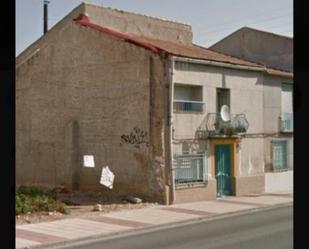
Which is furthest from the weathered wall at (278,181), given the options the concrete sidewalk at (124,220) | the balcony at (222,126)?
the balcony at (222,126)

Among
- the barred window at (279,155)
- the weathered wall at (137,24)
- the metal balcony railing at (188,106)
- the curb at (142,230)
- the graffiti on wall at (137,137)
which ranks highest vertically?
the weathered wall at (137,24)

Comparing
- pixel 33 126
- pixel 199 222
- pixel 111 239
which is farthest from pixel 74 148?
pixel 111 239

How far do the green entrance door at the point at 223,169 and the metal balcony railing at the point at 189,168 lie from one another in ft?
3.78

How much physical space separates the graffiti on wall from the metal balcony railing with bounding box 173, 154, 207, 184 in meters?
1.23

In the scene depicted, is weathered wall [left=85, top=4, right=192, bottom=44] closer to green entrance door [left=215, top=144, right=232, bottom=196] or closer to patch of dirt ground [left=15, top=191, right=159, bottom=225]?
green entrance door [left=215, top=144, right=232, bottom=196]

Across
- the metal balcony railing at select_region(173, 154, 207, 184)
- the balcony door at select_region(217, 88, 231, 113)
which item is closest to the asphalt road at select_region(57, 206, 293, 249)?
the metal balcony railing at select_region(173, 154, 207, 184)

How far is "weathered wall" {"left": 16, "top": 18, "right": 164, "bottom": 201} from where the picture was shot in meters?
17.2

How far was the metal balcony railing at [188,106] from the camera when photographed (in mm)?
17581

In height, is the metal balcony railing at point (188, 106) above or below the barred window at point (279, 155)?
above

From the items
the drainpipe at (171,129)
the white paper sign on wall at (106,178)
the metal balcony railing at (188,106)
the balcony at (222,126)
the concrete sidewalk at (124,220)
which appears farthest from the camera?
the balcony at (222,126)

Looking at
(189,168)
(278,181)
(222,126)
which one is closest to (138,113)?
(189,168)

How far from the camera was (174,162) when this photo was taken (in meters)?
17.1

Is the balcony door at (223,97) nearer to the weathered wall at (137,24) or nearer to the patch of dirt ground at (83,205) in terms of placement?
the weathered wall at (137,24)
